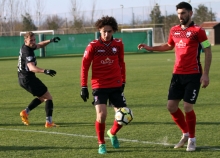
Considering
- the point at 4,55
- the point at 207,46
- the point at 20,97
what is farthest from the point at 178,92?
the point at 4,55

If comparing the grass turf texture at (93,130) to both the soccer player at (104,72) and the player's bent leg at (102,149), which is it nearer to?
the player's bent leg at (102,149)

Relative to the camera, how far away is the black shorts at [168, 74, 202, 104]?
7.00 meters

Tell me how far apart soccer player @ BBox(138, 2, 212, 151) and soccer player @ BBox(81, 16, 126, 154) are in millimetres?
840

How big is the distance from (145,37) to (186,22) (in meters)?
36.7

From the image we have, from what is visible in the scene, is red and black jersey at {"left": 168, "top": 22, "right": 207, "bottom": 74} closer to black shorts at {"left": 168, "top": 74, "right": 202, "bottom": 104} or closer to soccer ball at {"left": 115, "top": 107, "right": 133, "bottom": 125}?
black shorts at {"left": 168, "top": 74, "right": 202, "bottom": 104}

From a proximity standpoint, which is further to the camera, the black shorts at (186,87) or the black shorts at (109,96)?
the black shorts at (109,96)

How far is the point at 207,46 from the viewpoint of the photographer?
22.7 ft

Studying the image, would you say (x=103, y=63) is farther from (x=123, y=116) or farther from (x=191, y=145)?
(x=191, y=145)

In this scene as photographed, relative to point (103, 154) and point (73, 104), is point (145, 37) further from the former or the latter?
point (103, 154)

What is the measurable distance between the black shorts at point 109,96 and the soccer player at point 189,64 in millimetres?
788

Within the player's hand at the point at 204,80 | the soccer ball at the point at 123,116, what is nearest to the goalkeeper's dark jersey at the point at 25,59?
the soccer ball at the point at 123,116

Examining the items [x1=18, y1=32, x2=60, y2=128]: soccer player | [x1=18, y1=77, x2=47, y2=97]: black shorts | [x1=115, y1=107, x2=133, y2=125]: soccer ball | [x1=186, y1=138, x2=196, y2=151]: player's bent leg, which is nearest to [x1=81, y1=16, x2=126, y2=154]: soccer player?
[x1=115, y1=107, x2=133, y2=125]: soccer ball

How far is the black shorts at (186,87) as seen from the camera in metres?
7.00

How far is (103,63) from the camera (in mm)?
7102
